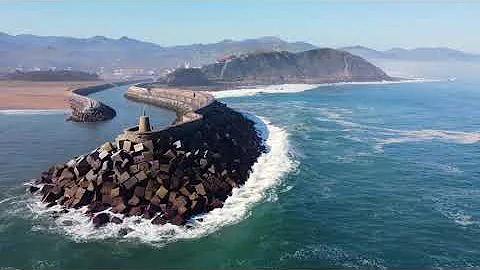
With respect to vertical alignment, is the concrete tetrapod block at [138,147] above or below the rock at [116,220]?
above

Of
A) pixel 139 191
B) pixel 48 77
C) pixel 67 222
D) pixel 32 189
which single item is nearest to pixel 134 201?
pixel 139 191

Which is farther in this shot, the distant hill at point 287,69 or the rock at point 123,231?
the distant hill at point 287,69

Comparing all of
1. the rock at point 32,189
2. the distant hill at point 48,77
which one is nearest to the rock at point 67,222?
the rock at point 32,189

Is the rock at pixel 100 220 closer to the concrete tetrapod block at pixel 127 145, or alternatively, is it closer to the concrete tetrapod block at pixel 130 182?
the concrete tetrapod block at pixel 130 182

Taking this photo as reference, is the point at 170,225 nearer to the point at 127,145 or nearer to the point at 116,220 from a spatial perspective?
the point at 116,220

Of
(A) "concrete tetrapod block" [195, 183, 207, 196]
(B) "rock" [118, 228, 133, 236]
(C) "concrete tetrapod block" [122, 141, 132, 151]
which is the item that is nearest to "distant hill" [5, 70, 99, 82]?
(C) "concrete tetrapod block" [122, 141, 132, 151]

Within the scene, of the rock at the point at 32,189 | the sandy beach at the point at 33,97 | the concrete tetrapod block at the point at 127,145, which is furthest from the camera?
the sandy beach at the point at 33,97

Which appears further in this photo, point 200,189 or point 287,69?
point 287,69
